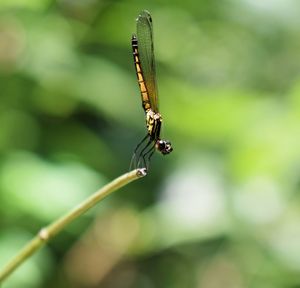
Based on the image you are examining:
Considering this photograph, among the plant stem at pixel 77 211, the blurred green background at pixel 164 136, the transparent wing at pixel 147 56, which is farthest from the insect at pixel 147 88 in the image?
the blurred green background at pixel 164 136

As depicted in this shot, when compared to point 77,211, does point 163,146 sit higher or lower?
higher

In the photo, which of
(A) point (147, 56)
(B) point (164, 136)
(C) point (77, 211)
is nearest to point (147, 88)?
(A) point (147, 56)

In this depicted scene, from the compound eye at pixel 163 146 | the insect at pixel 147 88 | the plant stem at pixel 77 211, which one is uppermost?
the insect at pixel 147 88

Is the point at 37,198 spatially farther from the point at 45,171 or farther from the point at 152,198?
the point at 152,198

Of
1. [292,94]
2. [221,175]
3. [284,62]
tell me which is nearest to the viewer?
[292,94]

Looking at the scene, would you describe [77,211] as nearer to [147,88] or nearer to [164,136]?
[147,88]

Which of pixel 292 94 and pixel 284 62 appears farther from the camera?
pixel 284 62

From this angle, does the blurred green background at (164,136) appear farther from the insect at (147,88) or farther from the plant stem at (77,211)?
the plant stem at (77,211)

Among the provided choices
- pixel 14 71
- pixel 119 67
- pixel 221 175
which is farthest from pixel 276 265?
pixel 14 71

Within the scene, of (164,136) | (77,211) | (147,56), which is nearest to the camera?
(77,211)
